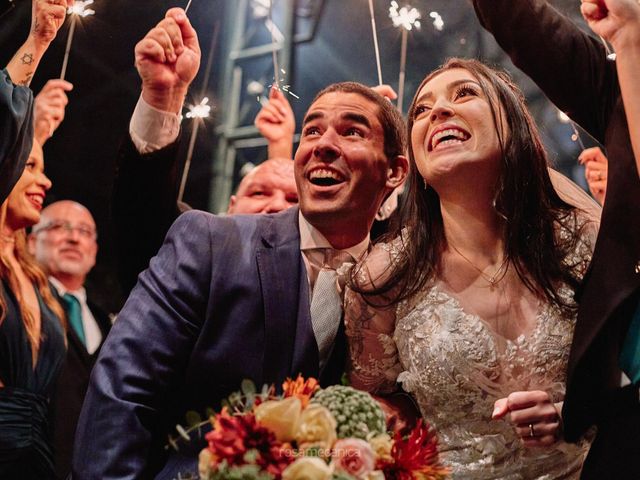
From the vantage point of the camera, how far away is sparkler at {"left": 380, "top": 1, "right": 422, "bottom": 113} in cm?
248

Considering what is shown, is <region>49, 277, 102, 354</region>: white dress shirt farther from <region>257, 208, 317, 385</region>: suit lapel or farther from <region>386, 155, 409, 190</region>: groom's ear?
<region>386, 155, 409, 190</region>: groom's ear

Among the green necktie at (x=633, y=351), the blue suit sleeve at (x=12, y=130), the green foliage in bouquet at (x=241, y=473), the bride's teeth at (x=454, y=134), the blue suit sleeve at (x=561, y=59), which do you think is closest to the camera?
the green foliage in bouquet at (x=241, y=473)

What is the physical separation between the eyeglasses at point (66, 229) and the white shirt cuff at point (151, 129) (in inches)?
12.7

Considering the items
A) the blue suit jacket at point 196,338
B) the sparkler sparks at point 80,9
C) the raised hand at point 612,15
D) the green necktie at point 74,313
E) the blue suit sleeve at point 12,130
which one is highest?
the raised hand at point 612,15

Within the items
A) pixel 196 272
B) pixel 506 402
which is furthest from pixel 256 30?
pixel 506 402

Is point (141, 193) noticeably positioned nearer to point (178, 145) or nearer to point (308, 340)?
point (178, 145)

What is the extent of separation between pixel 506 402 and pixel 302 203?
0.82 meters

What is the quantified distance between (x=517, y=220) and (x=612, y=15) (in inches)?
20.2

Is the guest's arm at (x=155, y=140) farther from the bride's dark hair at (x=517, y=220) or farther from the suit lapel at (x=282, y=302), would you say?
the bride's dark hair at (x=517, y=220)

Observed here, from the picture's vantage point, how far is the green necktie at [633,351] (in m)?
1.63

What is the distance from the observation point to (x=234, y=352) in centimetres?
197

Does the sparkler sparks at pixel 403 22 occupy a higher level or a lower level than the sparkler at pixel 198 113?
higher

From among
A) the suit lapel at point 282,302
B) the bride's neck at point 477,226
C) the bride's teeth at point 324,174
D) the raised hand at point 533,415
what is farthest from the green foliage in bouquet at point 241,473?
the bride's teeth at point 324,174

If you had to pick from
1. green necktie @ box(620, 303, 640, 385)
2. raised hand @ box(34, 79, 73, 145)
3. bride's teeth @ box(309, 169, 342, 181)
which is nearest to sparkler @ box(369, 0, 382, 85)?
bride's teeth @ box(309, 169, 342, 181)
